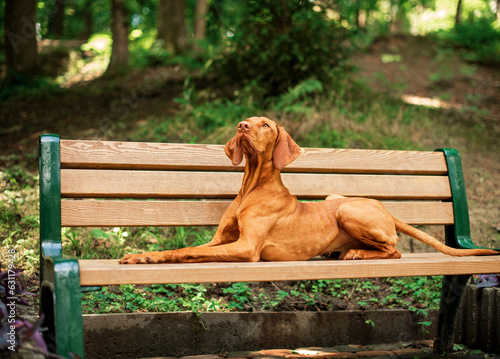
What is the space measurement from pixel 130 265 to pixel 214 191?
997 mm

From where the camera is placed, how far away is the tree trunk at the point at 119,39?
32.4 feet

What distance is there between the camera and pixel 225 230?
2523mm

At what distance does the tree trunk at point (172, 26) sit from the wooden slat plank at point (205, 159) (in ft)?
28.1

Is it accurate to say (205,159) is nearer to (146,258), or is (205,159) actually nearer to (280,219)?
(280,219)

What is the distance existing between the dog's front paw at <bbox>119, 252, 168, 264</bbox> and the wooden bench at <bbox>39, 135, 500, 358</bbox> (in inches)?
2.6

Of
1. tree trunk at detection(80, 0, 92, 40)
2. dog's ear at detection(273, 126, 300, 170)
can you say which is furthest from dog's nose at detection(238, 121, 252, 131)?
tree trunk at detection(80, 0, 92, 40)

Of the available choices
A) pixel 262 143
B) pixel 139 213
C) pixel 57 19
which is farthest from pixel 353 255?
pixel 57 19

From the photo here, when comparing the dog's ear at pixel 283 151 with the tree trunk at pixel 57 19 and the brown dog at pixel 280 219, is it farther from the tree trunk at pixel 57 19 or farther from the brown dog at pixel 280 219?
the tree trunk at pixel 57 19

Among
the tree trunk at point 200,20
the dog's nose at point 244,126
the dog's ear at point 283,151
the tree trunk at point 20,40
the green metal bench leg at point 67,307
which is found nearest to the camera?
the green metal bench leg at point 67,307

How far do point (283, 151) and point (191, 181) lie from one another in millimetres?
695

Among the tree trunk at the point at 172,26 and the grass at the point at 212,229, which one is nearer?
the grass at the point at 212,229

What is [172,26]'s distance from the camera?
36.0 ft

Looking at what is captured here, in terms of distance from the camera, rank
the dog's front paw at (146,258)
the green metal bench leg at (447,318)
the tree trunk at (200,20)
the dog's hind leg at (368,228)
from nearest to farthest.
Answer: the dog's front paw at (146,258) < the dog's hind leg at (368,228) < the green metal bench leg at (447,318) < the tree trunk at (200,20)

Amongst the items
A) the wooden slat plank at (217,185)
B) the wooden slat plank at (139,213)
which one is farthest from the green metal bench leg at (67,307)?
the wooden slat plank at (217,185)
